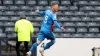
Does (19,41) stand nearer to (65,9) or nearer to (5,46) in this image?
(5,46)

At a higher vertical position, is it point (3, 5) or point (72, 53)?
point (3, 5)

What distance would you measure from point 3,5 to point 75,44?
488 cm

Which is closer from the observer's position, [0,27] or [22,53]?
[22,53]

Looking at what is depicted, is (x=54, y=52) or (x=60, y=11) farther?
(x=60, y=11)

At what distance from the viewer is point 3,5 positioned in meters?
15.0

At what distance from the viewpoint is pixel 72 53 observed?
1122cm

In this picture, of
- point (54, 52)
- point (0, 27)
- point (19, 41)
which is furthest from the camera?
point (0, 27)

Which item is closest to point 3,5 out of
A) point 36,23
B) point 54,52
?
point 36,23

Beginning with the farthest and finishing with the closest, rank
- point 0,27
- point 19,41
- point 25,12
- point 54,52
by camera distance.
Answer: point 25,12 < point 0,27 < point 54,52 < point 19,41

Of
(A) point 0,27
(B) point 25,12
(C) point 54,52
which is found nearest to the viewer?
(C) point 54,52

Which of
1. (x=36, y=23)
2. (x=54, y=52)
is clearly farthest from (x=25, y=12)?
(x=54, y=52)

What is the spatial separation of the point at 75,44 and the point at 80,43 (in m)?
0.16

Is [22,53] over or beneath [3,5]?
beneath

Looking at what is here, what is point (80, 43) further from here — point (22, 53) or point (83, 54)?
point (22, 53)
